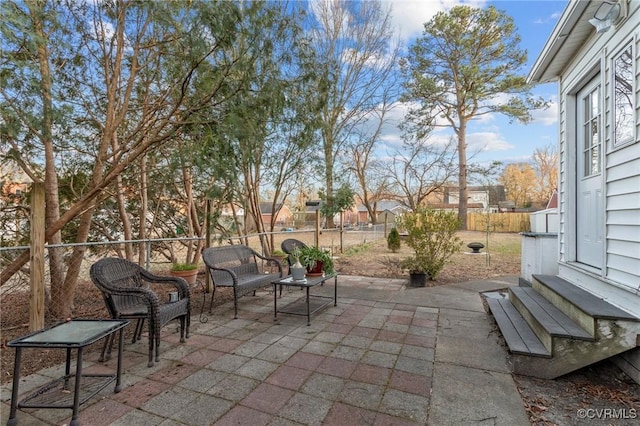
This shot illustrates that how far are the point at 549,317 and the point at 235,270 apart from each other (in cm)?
356

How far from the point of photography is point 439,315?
3777mm

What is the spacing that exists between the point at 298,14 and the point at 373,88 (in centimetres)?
1002

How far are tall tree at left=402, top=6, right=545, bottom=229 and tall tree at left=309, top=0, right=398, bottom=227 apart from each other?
84.2 inches

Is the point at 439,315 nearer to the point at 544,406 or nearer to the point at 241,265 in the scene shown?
the point at 544,406

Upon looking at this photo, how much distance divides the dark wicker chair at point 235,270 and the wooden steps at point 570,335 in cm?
280

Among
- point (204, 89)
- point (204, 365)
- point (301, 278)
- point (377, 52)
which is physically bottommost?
point (204, 365)

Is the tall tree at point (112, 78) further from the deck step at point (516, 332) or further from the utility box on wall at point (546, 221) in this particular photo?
the utility box on wall at point (546, 221)

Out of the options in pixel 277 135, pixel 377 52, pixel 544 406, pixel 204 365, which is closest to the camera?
pixel 544 406

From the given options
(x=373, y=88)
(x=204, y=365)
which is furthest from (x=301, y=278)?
(x=373, y=88)

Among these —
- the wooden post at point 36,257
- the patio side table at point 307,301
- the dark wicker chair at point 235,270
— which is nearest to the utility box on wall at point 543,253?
the patio side table at point 307,301

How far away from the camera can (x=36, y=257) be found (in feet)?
9.46

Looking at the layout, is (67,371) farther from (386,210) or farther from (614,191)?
(386,210)

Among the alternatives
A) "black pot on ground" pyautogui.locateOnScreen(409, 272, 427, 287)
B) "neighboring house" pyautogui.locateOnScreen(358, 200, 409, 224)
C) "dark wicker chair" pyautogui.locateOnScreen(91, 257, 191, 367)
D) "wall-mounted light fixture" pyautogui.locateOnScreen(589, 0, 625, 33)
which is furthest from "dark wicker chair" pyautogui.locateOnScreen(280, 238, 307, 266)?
"neighboring house" pyautogui.locateOnScreen(358, 200, 409, 224)

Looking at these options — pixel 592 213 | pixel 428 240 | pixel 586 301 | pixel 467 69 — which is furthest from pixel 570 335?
pixel 467 69
